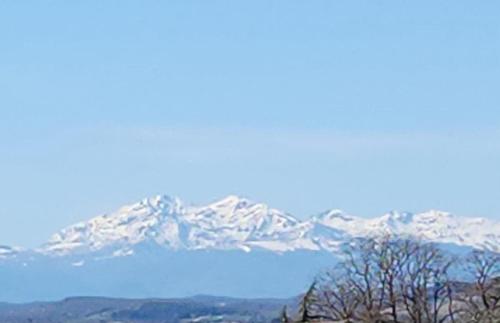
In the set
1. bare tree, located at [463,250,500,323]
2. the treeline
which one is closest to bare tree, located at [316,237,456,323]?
the treeline

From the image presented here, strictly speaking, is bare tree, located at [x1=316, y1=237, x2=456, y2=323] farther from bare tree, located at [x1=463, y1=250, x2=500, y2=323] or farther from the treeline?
bare tree, located at [x1=463, y1=250, x2=500, y2=323]

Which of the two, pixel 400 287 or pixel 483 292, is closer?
pixel 483 292

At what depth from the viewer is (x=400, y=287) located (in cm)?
7888

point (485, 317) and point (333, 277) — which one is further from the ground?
point (333, 277)

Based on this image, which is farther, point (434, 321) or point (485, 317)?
point (434, 321)

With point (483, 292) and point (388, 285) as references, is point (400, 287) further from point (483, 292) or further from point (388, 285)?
point (483, 292)

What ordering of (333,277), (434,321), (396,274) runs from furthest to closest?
(333,277) → (396,274) → (434,321)

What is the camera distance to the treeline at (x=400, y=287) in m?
72.9

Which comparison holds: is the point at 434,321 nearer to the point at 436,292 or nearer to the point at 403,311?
the point at 436,292

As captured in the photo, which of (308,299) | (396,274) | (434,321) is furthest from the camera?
(396,274)

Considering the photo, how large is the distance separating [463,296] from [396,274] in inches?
264

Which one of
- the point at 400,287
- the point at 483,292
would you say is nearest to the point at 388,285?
the point at 400,287

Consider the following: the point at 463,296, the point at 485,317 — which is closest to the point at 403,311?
the point at 463,296

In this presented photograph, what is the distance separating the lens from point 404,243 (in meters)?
82.8
